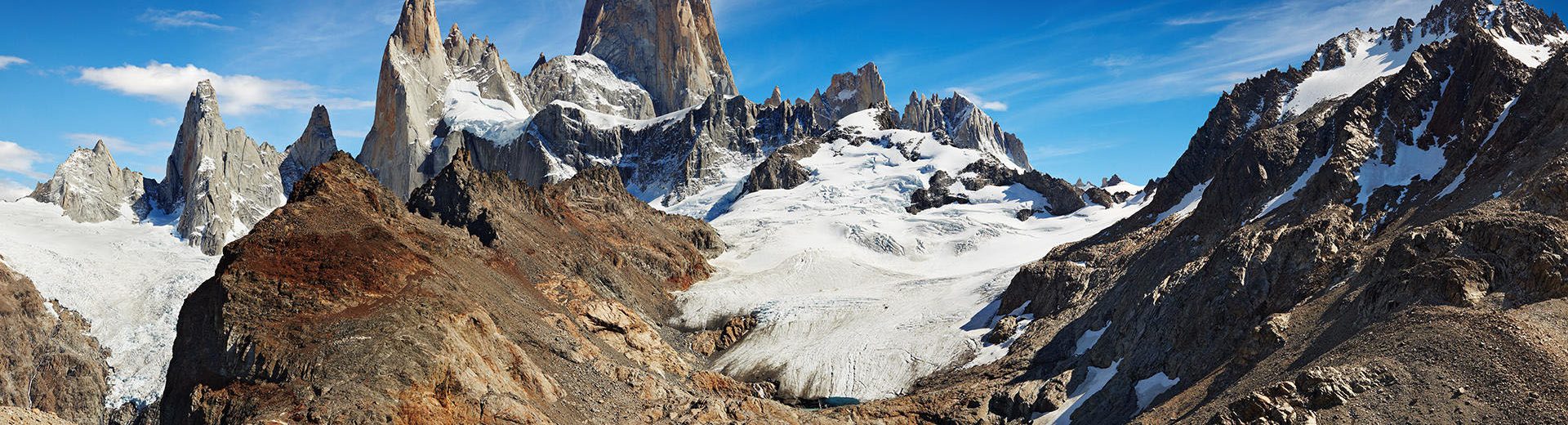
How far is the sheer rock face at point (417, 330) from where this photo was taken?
154ft

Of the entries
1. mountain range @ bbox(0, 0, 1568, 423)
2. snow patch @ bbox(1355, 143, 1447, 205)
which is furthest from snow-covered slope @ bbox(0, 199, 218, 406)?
snow patch @ bbox(1355, 143, 1447, 205)

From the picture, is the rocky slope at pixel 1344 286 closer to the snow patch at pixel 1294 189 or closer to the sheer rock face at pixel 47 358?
the snow patch at pixel 1294 189

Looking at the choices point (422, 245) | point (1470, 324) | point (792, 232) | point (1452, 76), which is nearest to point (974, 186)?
point (792, 232)

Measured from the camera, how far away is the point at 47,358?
4382 inches

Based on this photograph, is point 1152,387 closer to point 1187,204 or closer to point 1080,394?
point 1080,394

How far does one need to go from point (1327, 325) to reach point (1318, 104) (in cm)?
7736

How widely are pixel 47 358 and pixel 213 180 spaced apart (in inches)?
2534

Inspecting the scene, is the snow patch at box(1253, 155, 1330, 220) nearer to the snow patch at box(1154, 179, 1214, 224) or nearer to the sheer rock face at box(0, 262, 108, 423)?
the snow patch at box(1154, 179, 1214, 224)

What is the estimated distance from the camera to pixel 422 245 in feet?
251

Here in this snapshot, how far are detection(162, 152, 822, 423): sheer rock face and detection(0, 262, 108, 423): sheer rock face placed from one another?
40526 mm

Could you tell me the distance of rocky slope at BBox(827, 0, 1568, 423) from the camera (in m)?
44.2

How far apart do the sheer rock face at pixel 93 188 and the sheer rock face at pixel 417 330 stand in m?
91.3

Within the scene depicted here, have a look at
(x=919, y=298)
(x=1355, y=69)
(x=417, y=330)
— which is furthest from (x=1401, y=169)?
(x=1355, y=69)

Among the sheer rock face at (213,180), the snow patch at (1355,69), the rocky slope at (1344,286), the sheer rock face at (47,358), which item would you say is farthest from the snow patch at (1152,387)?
the sheer rock face at (213,180)
